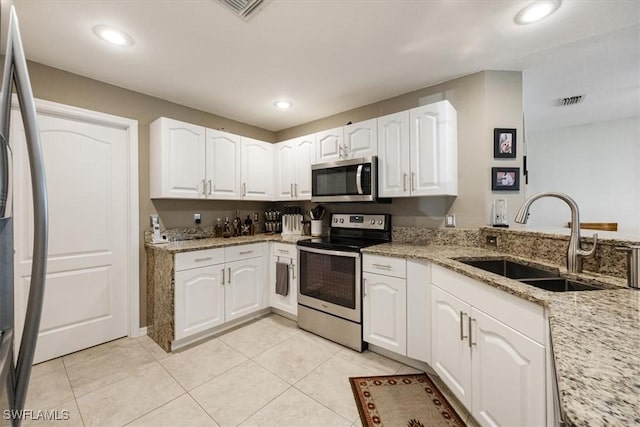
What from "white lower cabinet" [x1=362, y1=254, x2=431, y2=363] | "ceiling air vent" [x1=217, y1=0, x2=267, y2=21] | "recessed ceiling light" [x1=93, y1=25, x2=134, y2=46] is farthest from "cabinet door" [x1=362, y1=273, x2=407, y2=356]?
"recessed ceiling light" [x1=93, y1=25, x2=134, y2=46]

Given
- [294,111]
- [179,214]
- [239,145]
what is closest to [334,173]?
[294,111]

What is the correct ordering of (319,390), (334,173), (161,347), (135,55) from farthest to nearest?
(334,173), (161,347), (135,55), (319,390)

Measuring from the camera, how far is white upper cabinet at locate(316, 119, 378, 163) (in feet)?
8.18

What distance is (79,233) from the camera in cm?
222

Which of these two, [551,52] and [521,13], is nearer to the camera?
[521,13]

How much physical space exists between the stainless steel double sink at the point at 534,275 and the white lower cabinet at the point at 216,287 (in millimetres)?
2008

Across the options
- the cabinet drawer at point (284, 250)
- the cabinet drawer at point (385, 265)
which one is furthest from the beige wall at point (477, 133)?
the cabinet drawer at point (284, 250)

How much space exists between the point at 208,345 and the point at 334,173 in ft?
6.59

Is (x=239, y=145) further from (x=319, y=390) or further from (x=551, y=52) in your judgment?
(x=551, y=52)

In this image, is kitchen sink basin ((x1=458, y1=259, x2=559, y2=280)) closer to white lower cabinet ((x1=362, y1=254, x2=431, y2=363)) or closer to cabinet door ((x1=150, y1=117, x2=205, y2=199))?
white lower cabinet ((x1=362, y1=254, x2=431, y2=363))

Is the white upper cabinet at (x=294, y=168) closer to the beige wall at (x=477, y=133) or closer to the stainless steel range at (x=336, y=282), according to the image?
the stainless steel range at (x=336, y=282)

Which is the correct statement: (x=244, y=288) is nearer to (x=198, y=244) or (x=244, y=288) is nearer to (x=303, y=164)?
(x=198, y=244)

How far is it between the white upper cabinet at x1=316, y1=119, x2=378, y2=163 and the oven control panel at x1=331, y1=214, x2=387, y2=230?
646 millimetres

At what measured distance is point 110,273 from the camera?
2383 mm
